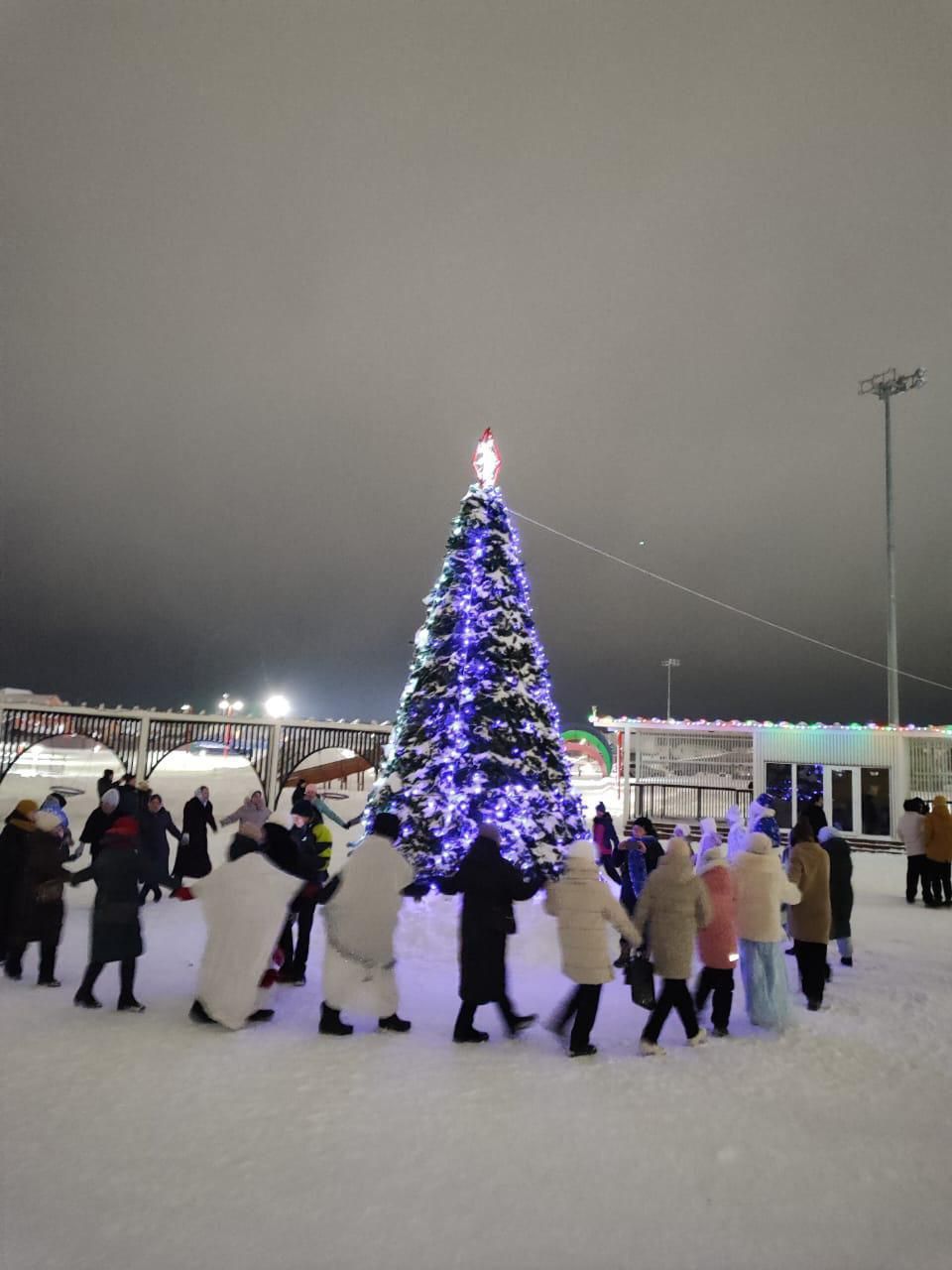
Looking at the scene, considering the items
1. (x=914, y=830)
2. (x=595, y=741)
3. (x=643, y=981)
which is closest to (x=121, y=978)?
(x=643, y=981)

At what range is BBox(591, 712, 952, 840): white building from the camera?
778 inches

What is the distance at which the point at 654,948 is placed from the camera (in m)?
5.28

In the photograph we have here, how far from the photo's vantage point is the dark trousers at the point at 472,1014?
5273 millimetres

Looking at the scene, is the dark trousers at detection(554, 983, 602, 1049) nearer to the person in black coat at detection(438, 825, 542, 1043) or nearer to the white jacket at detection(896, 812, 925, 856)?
the person in black coat at detection(438, 825, 542, 1043)

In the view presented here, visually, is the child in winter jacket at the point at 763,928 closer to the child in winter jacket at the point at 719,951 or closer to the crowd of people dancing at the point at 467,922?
the crowd of people dancing at the point at 467,922

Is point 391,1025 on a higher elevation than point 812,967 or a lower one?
lower

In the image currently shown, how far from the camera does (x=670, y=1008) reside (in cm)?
527

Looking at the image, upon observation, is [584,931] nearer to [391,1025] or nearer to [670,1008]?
[670,1008]

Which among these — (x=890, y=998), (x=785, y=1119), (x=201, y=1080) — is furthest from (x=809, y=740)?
(x=201, y=1080)

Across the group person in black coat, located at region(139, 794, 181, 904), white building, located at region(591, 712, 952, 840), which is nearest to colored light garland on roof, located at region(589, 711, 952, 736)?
white building, located at region(591, 712, 952, 840)

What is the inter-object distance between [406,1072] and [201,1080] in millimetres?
1216

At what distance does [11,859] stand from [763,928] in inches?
242

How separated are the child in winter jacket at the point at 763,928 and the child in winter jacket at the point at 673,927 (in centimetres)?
61

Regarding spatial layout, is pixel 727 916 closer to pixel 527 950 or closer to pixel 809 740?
pixel 527 950
